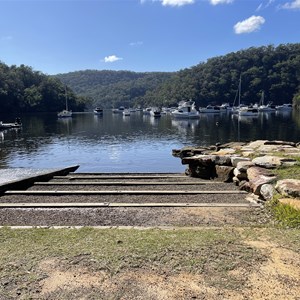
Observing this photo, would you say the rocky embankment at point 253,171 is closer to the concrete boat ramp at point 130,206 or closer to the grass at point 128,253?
the concrete boat ramp at point 130,206

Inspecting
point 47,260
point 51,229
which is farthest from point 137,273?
point 51,229

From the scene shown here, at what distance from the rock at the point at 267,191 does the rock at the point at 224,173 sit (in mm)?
3274

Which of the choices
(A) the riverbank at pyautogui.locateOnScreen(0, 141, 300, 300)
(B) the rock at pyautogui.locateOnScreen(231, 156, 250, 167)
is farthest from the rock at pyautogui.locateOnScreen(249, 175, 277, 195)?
(B) the rock at pyautogui.locateOnScreen(231, 156, 250, 167)

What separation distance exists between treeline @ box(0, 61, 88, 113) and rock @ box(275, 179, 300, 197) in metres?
122

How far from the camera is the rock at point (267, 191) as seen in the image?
7.60 m

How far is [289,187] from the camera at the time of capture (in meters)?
7.11

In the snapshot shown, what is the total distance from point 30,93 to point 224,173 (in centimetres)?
13647

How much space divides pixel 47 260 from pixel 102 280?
95 centimetres

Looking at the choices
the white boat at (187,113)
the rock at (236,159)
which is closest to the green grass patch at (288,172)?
the rock at (236,159)

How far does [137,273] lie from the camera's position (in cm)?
411

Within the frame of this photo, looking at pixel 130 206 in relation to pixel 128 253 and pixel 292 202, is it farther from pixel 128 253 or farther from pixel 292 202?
pixel 292 202

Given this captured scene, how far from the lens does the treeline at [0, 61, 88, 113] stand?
122637 mm

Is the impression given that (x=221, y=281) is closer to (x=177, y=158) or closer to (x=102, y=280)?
(x=102, y=280)

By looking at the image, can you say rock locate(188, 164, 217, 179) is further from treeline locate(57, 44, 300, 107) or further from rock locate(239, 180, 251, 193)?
treeline locate(57, 44, 300, 107)
